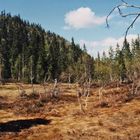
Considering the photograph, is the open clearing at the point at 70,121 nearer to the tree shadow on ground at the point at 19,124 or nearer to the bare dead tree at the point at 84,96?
the tree shadow on ground at the point at 19,124

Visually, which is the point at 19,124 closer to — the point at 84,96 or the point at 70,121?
the point at 70,121

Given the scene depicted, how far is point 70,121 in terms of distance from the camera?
26.6 m

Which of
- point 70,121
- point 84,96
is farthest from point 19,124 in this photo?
point 84,96

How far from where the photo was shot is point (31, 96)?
44531 millimetres

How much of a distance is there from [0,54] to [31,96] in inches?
3813

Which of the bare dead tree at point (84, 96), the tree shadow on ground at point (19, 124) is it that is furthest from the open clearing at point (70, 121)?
the bare dead tree at point (84, 96)

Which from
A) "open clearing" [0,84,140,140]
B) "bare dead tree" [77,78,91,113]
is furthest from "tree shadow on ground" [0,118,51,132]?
"bare dead tree" [77,78,91,113]

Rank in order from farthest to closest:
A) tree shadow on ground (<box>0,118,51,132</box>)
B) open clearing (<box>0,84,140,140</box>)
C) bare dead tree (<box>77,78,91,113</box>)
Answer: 1. bare dead tree (<box>77,78,91,113</box>)
2. tree shadow on ground (<box>0,118,51,132</box>)
3. open clearing (<box>0,84,140,140</box>)

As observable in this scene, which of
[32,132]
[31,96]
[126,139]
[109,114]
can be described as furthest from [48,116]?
[31,96]

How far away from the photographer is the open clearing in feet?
70.8

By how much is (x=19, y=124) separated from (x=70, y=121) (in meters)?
3.92

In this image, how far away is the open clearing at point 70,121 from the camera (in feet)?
70.8

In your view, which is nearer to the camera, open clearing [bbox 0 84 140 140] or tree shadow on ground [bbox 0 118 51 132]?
open clearing [bbox 0 84 140 140]

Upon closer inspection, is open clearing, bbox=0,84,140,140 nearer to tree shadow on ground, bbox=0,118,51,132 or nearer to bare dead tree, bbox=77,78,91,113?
tree shadow on ground, bbox=0,118,51,132
